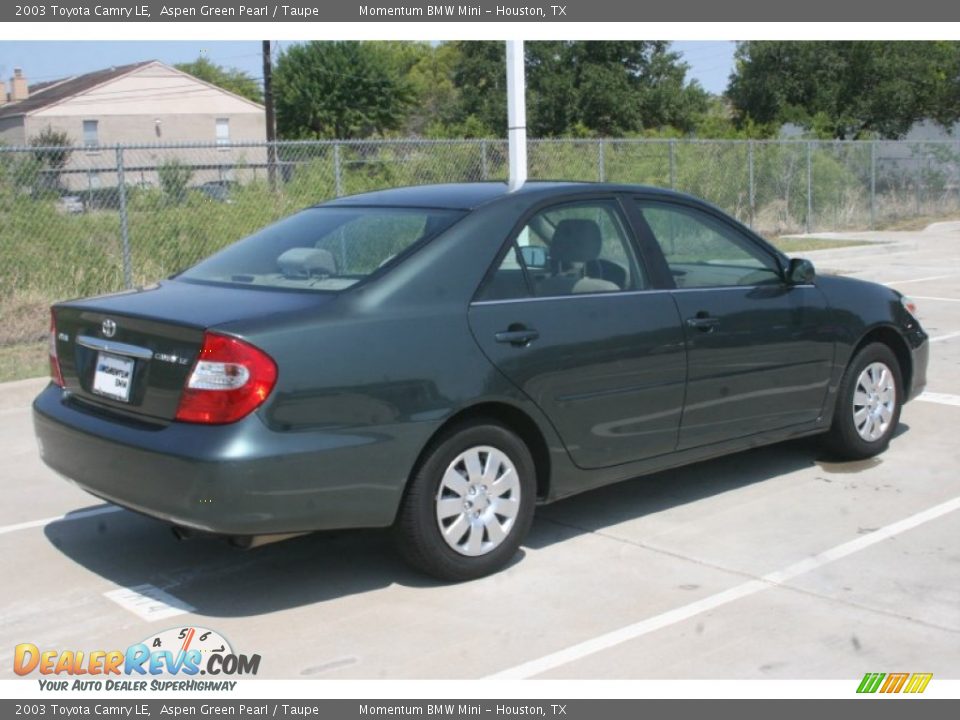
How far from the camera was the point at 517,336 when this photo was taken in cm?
509

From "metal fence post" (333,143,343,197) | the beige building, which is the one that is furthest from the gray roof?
"metal fence post" (333,143,343,197)

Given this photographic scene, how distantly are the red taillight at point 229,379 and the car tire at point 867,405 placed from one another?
142 inches

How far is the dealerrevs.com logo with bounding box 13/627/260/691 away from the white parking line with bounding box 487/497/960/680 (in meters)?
1.00

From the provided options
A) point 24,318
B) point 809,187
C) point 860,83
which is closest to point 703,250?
point 24,318

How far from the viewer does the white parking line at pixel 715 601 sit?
4.24 m

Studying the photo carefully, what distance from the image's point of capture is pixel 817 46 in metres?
41.9

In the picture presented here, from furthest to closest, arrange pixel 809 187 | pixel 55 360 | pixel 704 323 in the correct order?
pixel 809 187 < pixel 704 323 < pixel 55 360

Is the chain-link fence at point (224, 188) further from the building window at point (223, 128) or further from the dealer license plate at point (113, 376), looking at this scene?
the building window at point (223, 128)

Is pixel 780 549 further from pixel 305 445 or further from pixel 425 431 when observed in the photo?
pixel 305 445

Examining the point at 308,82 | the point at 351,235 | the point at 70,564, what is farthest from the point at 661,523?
the point at 308,82

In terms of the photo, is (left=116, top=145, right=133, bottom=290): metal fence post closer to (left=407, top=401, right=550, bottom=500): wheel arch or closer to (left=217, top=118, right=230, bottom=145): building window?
(left=407, top=401, right=550, bottom=500): wheel arch

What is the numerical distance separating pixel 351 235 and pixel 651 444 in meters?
1.74

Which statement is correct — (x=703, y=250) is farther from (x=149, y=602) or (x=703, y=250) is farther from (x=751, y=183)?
(x=751, y=183)

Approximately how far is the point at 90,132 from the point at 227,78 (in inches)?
1388
